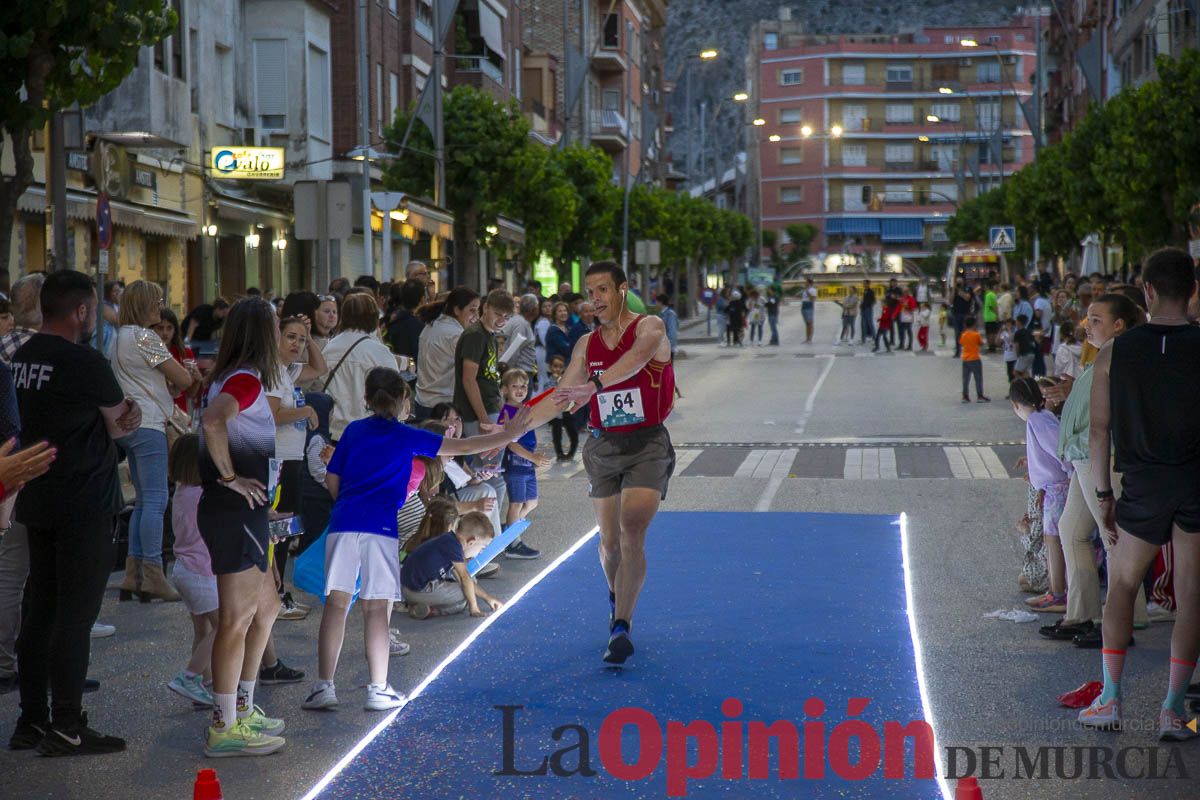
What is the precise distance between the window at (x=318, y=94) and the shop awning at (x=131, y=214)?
21.9 ft

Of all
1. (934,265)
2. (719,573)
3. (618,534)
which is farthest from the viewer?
(934,265)

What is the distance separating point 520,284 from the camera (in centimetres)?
5975

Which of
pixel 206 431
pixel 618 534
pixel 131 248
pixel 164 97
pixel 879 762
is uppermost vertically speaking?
pixel 164 97

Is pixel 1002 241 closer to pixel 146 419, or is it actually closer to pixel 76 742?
pixel 146 419

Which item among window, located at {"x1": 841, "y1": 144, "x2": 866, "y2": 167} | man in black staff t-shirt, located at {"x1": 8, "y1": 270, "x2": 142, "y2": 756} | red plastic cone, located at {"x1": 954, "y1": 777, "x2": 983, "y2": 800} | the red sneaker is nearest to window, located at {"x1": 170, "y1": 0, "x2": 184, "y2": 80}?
man in black staff t-shirt, located at {"x1": 8, "y1": 270, "x2": 142, "y2": 756}

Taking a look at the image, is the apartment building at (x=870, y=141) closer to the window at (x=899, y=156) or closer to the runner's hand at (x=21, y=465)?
the window at (x=899, y=156)

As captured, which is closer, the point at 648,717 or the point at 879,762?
the point at 879,762

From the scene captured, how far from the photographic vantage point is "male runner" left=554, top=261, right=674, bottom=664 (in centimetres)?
834

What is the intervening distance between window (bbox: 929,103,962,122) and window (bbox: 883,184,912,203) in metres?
6.81

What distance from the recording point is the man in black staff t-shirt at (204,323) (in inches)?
608

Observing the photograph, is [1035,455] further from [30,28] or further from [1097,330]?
[30,28]

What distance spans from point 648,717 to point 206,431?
7.17 ft

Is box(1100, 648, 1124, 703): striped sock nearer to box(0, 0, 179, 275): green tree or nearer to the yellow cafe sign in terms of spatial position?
box(0, 0, 179, 275): green tree

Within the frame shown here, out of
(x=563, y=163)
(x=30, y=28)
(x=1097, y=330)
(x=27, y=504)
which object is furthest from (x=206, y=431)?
(x=563, y=163)
